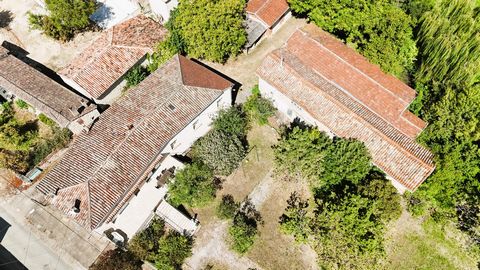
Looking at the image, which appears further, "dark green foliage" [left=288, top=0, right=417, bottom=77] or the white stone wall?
"dark green foliage" [left=288, top=0, right=417, bottom=77]

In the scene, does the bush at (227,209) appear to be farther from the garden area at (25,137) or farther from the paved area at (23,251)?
the garden area at (25,137)

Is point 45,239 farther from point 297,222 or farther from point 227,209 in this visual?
point 297,222

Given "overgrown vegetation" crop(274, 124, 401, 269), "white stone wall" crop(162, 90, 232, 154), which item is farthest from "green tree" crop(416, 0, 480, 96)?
"white stone wall" crop(162, 90, 232, 154)

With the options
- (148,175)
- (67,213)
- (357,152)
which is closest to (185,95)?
(148,175)

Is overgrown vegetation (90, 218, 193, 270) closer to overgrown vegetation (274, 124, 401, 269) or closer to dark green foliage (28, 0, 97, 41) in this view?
overgrown vegetation (274, 124, 401, 269)

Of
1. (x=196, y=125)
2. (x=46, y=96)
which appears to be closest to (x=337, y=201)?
(x=196, y=125)

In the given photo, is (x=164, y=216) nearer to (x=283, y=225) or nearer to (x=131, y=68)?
(x=283, y=225)
